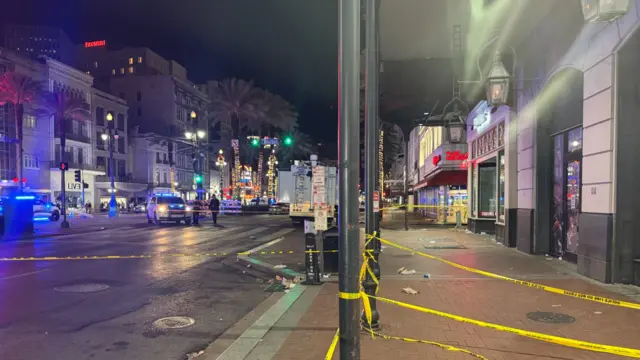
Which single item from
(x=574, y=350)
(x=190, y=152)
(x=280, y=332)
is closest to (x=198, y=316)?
(x=280, y=332)

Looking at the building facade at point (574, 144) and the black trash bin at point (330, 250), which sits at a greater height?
the building facade at point (574, 144)

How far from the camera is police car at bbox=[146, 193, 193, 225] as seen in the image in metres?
27.6

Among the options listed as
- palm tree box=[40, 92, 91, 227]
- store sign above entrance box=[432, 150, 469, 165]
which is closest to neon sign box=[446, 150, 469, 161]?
store sign above entrance box=[432, 150, 469, 165]

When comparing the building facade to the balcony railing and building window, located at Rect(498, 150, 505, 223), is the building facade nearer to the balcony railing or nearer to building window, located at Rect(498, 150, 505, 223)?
building window, located at Rect(498, 150, 505, 223)

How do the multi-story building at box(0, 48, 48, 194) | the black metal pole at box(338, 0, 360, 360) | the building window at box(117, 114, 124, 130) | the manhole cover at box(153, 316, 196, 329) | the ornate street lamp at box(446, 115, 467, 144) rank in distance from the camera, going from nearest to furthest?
1. the black metal pole at box(338, 0, 360, 360)
2. the manhole cover at box(153, 316, 196, 329)
3. the ornate street lamp at box(446, 115, 467, 144)
4. the multi-story building at box(0, 48, 48, 194)
5. the building window at box(117, 114, 124, 130)

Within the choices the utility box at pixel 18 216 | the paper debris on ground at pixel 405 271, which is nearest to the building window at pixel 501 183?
the paper debris on ground at pixel 405 271

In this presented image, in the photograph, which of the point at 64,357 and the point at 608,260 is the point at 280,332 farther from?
the point at 608,260

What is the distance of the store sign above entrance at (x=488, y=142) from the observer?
51.3 feet

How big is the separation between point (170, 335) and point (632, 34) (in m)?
8.82

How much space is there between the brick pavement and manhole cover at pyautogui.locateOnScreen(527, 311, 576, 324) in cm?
9

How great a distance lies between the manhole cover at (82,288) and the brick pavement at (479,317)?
4638 mm

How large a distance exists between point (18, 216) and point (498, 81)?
69.6 ft

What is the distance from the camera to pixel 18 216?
20797 millimetres

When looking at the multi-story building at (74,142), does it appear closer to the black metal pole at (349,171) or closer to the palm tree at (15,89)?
the palm tree at (15,89)
